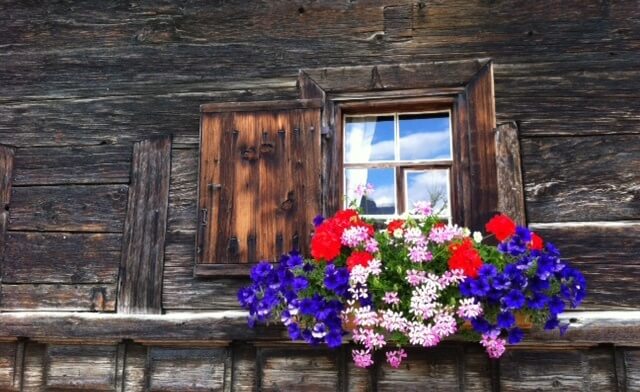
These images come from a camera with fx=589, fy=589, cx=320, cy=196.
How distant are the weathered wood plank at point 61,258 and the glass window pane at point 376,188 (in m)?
1.43

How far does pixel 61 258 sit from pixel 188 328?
0.97m

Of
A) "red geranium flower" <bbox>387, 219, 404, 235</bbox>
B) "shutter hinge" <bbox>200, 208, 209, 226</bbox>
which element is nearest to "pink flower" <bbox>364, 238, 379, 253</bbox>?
"red geranium flower" <bbox>387, 219, 404, 235</bbox>

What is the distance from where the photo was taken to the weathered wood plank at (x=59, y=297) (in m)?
3.50

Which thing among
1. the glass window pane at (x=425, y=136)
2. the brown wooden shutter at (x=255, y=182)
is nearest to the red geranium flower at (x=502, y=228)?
the glass window pane at (x=425, y=136)

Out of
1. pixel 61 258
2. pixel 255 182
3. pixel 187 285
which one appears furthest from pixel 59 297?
pixel 255 182

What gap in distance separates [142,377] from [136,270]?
2.01 feet

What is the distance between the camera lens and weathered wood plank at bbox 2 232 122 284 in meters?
3.54

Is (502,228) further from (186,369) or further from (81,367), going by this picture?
(81,367)

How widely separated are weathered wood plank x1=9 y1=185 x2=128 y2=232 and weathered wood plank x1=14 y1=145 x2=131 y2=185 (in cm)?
4

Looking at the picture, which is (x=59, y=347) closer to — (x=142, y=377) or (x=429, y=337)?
(x=142, y=377)

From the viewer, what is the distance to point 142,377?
3.37 m

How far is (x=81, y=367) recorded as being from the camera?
344 cm

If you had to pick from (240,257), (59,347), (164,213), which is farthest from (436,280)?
(59,347)

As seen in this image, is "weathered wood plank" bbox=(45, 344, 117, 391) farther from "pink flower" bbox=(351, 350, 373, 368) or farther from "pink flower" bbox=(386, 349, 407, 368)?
"pink flower" bbox=(386, 349, 407, 368)
